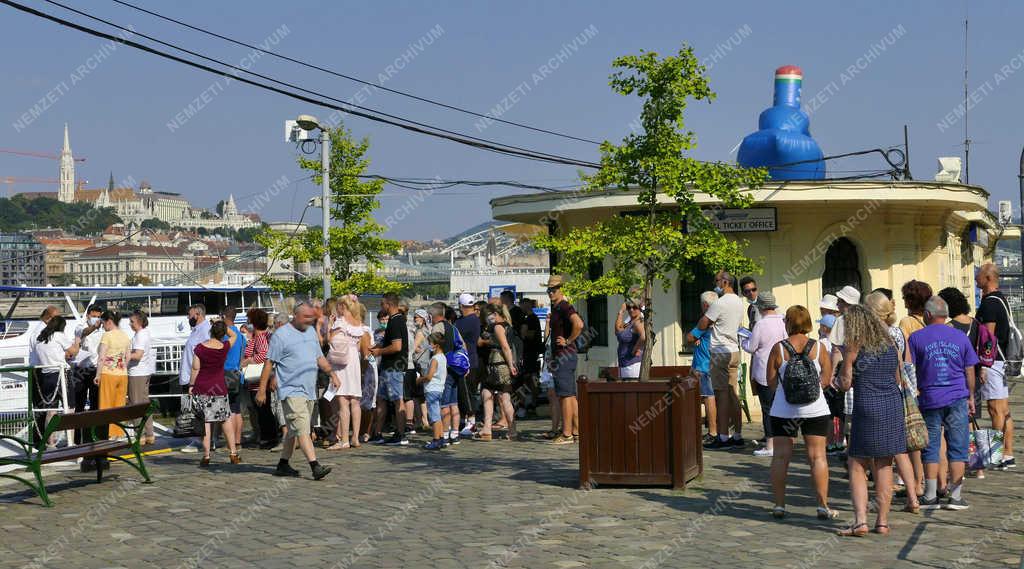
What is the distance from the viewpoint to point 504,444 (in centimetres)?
1288

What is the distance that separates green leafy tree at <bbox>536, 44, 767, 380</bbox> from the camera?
32.1 feet

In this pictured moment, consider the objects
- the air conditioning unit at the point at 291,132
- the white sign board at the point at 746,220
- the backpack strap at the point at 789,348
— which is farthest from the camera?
the air conditioning unit at the point at 291,132

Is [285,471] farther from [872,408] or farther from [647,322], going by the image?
[872,408]

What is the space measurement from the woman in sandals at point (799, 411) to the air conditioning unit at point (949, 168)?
48.1ft

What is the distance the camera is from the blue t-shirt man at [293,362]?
416 inches

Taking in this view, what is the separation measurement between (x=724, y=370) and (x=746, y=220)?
14.1ft

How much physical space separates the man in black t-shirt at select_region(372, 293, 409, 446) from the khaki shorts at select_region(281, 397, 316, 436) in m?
2.49

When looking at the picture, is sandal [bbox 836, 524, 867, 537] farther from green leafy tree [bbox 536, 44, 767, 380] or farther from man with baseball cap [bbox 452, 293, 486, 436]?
man with baseball cap [bbox 452, 293, 486, 436]

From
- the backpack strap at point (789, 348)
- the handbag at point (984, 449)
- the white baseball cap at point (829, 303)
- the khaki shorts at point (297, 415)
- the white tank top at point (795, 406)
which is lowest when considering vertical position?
the handbag at point (984, 449)

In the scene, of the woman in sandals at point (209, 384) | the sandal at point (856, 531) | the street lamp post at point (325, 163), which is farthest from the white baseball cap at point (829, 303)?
Result: the street lamp post at point (325, 163)

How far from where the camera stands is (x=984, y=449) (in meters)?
9.82

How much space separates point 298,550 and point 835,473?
17.3ft

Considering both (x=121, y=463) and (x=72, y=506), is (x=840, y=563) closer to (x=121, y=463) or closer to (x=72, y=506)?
(x=72, y=506)

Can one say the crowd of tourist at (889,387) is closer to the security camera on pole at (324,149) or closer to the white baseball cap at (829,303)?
the white baseball cap at (829,303)
